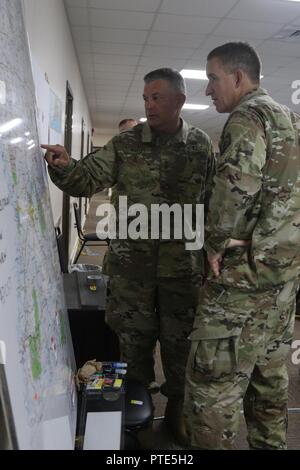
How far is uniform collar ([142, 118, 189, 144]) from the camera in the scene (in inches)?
63.0

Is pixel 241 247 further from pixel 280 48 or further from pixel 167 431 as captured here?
pixel 280 48

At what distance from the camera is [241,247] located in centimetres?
123

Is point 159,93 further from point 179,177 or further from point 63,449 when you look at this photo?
point 63,449

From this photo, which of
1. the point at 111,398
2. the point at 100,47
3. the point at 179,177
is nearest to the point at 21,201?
the point at 111,398

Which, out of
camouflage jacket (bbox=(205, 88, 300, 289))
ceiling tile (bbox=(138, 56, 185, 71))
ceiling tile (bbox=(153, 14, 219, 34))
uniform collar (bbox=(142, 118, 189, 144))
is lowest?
camouflage jacket (bbox=(205, 88, 300, 289))

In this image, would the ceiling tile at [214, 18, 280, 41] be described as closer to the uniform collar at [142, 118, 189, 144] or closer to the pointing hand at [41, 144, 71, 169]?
the uniform collar at [142, 118, 189, 144]

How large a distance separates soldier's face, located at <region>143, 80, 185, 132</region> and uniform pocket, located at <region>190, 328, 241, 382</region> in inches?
32.9

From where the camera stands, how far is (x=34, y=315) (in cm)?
69

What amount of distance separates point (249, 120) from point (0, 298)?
0.91m

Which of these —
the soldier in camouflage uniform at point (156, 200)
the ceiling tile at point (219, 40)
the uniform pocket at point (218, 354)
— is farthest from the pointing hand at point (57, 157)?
the ceiling tile at point (219, 40)

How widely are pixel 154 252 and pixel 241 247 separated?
0.48 m

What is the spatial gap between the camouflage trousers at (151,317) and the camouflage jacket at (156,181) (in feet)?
0.19

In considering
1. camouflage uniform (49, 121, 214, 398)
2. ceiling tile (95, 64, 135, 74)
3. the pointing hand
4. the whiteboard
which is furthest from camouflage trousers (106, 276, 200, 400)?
ceiling tile (95, 64, 135, 74)

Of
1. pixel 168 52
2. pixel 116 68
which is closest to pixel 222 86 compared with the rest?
pixel 168 52
